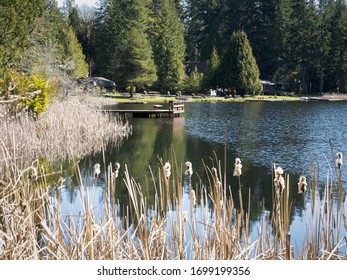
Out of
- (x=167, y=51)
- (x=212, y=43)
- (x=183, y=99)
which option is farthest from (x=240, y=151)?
(x=212, y=43)

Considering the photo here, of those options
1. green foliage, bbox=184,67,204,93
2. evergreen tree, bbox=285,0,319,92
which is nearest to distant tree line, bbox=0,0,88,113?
green foliage, bbox=184,67,204,93

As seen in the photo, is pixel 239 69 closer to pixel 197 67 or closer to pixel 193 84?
pixel 193 84

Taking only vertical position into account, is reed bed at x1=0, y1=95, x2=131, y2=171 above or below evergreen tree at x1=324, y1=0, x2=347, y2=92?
below

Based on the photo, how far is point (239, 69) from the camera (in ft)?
169

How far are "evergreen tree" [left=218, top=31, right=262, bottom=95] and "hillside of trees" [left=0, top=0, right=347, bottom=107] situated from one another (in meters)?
0.09

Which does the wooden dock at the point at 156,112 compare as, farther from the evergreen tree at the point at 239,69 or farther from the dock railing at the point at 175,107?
the evergreen tree at the point at 239,69

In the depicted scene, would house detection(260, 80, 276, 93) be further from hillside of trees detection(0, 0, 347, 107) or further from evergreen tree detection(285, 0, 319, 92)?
evergreen tree detection(285, 0, 319, 92)

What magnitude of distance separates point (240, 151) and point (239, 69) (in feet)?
120

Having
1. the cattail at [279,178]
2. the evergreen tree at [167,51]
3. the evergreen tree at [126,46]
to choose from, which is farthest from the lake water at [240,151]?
the evergreen tree at [167,51]

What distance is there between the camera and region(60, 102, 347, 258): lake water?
948 cm

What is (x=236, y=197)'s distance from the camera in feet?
32.0

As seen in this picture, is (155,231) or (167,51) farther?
(167,51)

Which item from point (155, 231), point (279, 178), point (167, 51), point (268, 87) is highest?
point (167, 51)

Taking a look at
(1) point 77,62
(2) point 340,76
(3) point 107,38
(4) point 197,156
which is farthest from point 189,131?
(2) point 340,76
